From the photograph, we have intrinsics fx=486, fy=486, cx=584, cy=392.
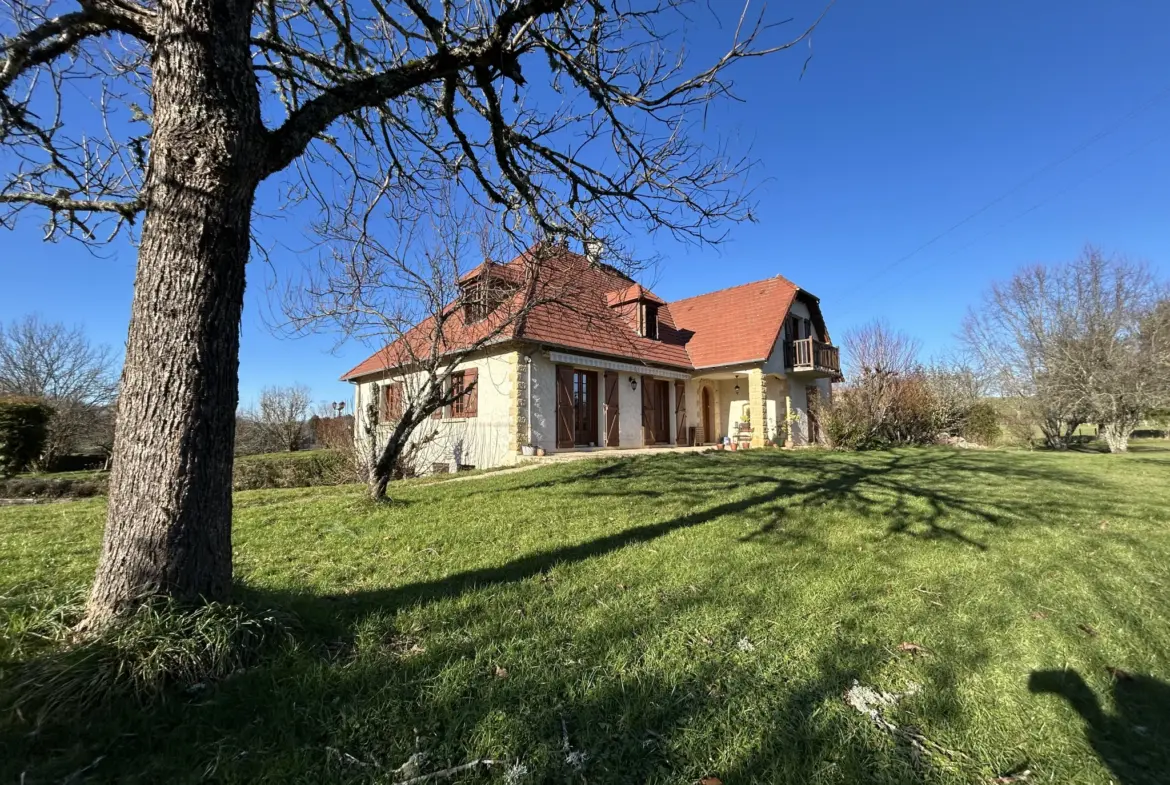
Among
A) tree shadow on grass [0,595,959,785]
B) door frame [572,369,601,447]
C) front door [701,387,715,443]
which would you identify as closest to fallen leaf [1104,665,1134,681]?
tree shadow on grass [0,595,959,785]

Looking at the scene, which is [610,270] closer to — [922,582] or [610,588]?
[610,588]

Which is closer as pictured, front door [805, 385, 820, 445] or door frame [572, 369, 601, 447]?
door frame [572, 369, 601, 447]

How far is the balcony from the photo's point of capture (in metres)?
17.9

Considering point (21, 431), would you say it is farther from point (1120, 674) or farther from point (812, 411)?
point (812, 411)

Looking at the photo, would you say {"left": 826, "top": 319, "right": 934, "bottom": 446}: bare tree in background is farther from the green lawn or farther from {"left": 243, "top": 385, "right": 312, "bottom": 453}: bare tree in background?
{"left": 243, "top": 385, "right": 312, "bottom": 453}: bare tree in background

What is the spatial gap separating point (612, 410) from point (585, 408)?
2.94 feet

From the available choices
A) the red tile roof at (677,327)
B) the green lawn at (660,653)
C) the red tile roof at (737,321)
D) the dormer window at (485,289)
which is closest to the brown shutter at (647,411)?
the red tile roof at (677,327)

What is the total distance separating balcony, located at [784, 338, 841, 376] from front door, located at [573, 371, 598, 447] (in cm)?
840

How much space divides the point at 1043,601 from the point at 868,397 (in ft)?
46.2

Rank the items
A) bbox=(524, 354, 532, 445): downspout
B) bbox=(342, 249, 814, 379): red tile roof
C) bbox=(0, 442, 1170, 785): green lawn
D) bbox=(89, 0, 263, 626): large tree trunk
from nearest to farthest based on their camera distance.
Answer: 1. bbox=(0, 442, 1170, 785): green lawn
2. bbox=(89, 0, 263, 626): large tree trunk
3. bbox=(524, 354, 532, 445): downspout
4. bbox=(342, 249, 814, 379): red tile roof

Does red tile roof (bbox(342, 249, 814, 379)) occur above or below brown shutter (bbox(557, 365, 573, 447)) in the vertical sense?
above

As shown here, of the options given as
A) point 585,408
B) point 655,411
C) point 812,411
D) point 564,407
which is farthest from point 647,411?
point 812,411

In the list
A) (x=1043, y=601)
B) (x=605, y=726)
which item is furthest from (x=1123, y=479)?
(x=605, y=726)

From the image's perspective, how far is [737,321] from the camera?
18.5 metres
